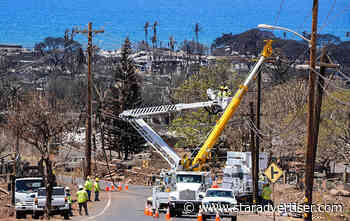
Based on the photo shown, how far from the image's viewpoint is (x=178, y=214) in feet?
101

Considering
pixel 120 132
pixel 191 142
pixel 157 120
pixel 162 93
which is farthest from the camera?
pixel 162 93

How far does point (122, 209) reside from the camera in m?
33.6

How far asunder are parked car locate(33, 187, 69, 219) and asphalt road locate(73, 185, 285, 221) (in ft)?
2.66

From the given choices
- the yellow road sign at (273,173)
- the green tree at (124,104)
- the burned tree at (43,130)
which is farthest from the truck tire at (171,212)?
the green tree at (124,104)

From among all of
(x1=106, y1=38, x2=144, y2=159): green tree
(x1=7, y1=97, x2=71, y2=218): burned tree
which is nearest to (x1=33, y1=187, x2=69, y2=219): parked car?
(x1=7, y1=97, x2=71, y2=218): burned tree

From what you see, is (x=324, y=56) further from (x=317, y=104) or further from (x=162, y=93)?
(x=162, y=93)

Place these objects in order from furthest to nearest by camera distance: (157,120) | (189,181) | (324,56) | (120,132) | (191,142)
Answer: (157,120), (120,132), (191,142), (189,181), (324,56)

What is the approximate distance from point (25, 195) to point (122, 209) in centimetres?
603

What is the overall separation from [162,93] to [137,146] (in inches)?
1947

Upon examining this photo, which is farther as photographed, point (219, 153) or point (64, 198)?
point (219, 153)

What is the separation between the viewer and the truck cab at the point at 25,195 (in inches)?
1184

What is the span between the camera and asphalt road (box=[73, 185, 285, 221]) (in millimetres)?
29130

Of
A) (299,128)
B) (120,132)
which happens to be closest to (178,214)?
(299,128)

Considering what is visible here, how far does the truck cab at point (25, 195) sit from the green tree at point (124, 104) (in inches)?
1378
